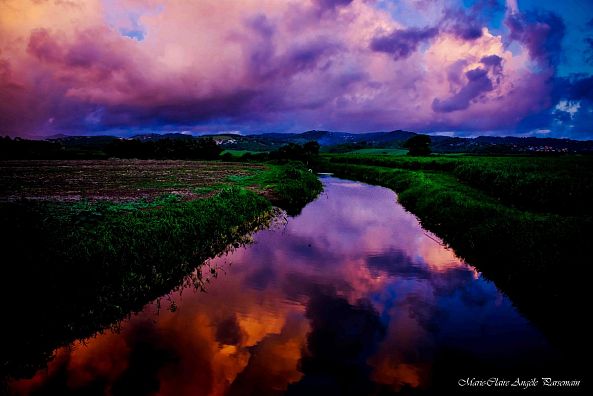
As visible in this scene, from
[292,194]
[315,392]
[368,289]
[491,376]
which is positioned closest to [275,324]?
[315,392]

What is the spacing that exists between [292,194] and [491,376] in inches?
956

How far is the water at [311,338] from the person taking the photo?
21.9 feet

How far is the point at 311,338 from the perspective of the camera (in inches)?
323

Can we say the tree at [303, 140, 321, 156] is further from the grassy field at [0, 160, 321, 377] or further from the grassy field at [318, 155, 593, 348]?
the grassy field at [0, 160, 321, 377]

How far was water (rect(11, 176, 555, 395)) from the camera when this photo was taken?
6.68 meters

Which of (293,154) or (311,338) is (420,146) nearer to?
(293,154)

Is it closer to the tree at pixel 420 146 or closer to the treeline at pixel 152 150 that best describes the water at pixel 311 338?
the tree at pixel 420 146

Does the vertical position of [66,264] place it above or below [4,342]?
above

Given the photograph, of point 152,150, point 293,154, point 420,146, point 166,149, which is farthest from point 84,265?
point 152,150

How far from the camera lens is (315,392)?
6.41m

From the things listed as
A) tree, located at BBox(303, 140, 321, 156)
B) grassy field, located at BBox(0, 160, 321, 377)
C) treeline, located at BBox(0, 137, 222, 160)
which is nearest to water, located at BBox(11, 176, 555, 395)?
grassy field, located at BBox(0, 160, 321, 377)

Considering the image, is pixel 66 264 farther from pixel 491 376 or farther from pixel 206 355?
pixel 491 376

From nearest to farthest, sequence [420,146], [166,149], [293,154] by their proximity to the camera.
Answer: [293,154], [420,146], [166,149]

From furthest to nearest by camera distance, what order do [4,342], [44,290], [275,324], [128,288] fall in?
[128,288]
[275,324]
[44,290]
[4,342]
